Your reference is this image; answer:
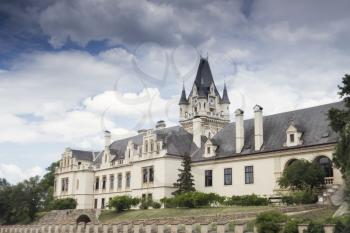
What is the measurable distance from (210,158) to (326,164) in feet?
43.0

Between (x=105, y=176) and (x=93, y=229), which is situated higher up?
(x=105, y=176)

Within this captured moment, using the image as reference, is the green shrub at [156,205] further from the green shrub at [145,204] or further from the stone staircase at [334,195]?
the stone staircase at [334,195]

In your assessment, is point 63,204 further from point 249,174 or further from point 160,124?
point 249,174

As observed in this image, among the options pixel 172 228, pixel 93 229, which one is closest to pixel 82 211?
pixel 93 229

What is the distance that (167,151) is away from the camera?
53.8 meters

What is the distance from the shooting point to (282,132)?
155ft

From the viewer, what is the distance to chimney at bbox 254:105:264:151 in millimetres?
47781

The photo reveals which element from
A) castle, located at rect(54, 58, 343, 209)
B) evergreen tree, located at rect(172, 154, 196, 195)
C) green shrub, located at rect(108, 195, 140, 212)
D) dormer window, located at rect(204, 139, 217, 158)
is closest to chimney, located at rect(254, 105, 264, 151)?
castle, located at rect(54, 58, 343, 209)

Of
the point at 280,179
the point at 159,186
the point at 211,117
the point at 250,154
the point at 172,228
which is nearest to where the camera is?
the point at 172,228

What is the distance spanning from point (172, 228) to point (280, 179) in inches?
571

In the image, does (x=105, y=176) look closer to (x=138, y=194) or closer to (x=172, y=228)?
(x=138, y=194)

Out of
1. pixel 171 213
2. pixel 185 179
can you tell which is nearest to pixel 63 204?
pixel 185 179

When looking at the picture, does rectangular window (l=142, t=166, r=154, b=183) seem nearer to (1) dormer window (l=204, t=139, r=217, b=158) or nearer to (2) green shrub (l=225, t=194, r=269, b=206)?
(1) dormer window (l=204, t=139, r=217, b=158)

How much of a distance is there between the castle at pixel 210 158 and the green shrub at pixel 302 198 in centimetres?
295
